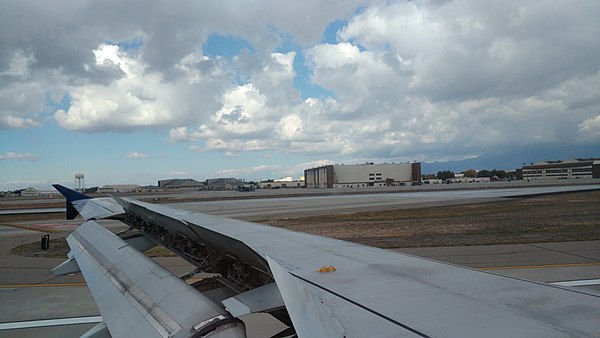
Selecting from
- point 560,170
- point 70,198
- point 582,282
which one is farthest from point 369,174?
point 70,198

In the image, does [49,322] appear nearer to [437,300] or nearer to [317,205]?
A: [437,300]

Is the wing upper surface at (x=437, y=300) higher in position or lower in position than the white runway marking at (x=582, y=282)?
higher

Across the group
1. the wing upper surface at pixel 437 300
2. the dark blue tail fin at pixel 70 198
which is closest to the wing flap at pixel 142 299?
the wing upper surface at pixel 437 300

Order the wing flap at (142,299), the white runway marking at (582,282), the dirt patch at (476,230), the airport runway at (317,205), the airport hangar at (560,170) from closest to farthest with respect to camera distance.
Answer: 1. the wing flap at (142,299)
2. the white runway marking at (582,282)
3. the dirt patch at (476,230)
4. the airport runway at (317,205)
5. the airport hangar at (560,170)

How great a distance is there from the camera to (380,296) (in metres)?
2.12

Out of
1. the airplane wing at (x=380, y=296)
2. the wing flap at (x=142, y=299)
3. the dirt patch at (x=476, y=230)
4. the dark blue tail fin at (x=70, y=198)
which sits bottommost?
the dirt patch at (x=476, y=230)

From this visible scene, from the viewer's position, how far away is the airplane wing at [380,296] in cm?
163

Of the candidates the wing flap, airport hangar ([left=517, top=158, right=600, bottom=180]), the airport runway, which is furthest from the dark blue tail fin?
airport hangar ([left=517, top=158, right=600, bottom=180])

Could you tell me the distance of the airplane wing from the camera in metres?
1.63

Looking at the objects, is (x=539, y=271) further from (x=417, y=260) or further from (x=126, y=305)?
(x=126, y=305)

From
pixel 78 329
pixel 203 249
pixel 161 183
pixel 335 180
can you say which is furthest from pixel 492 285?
pixel 161 183

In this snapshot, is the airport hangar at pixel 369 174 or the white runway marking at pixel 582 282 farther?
the airport hangar at pixel 369 174

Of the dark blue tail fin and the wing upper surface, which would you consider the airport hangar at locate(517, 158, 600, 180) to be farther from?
the wing upper surface

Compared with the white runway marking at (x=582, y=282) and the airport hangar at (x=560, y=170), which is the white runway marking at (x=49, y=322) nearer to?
the white runway marking at (x=582, y=282)
